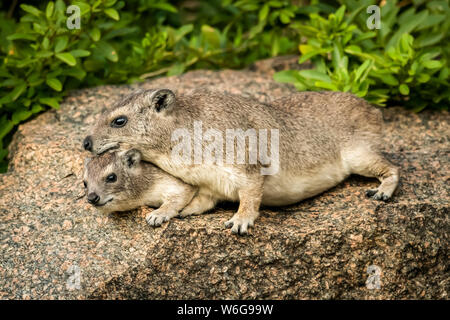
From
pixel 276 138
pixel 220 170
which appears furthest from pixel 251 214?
pixel 276 138

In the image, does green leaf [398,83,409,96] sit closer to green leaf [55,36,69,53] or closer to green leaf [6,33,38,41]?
green leaf [55,36,69,53]

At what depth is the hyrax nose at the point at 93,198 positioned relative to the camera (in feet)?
20.2

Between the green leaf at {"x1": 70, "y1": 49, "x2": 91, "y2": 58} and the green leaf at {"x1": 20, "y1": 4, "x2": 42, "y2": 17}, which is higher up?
the green leaf at {"x1": 20, "y1": 4, "x2": 42, "y2": 17}

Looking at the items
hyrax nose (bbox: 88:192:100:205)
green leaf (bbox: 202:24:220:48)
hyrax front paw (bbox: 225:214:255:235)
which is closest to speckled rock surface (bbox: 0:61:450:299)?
hyrax front paw (bbox: 225:214:255:235)

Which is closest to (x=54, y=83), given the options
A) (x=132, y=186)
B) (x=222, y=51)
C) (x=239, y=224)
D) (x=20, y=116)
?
(x=20, y=116)

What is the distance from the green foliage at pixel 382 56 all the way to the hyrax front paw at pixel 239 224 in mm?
2859

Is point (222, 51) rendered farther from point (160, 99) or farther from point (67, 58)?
point (160, 99)

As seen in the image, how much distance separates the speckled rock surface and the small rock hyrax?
0.76ft

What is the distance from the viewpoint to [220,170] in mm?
6387

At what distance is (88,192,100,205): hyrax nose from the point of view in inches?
243

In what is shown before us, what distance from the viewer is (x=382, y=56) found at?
8570 millimetres

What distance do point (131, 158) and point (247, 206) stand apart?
4.38 ft

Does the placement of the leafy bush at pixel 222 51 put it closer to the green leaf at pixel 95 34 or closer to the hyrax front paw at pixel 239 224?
the green leaf at pixel 95 34

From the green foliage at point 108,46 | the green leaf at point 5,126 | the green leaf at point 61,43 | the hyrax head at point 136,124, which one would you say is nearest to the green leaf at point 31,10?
the green foliage at point 108,46
